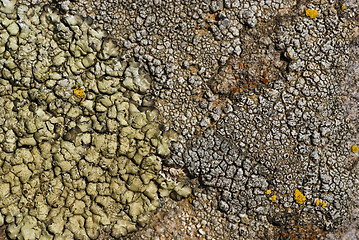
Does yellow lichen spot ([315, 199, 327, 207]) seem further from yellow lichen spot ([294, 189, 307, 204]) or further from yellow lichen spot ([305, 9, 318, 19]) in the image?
yellow lichen spot ([305, 9, 318, 19])

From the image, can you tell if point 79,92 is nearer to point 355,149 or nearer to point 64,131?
point 64,131

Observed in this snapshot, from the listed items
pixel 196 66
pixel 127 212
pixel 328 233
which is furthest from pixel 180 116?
pixel 328 233

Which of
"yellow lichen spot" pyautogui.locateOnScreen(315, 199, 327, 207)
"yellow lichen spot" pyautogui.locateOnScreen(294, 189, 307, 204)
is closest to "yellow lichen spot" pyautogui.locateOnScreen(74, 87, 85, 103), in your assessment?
"yellow lichen spot" pyautogui.locateOnScreen(294, 189, 307, 204)

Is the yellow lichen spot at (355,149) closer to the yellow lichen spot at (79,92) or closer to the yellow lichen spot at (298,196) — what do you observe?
the yellow lichen spot at (298,196)

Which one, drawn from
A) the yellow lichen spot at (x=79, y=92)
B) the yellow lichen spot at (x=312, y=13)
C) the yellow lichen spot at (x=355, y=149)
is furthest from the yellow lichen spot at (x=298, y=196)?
the yellow lichen spot at (x=79, y=92)

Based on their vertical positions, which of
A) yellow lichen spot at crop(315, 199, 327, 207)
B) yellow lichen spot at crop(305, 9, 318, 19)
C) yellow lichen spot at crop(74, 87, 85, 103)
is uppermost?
yellow lichen spot at crop(305, 9, 318, 19)

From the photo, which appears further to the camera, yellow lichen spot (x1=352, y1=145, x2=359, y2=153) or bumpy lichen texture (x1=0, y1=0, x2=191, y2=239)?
yellow lichen spot (x1=352, y1=145, x2=359, y2=153)
